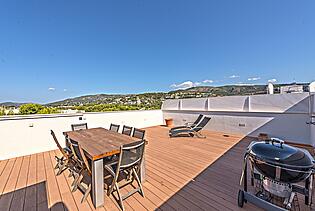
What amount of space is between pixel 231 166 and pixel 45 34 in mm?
9676

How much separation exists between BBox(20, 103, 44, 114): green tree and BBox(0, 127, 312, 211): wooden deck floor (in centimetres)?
175

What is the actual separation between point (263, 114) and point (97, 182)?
614cm

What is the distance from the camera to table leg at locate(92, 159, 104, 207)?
2.03 meters

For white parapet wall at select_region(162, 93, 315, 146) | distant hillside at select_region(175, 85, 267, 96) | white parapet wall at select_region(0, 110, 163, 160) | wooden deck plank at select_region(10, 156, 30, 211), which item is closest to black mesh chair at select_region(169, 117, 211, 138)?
white parapet wall at select_region(162, 93, 315, 146)

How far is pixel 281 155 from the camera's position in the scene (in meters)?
1.66

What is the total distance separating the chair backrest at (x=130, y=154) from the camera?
2.03 m

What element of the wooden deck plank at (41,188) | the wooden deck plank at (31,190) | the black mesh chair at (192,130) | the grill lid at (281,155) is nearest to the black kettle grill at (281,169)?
the grill lid at (281,155)

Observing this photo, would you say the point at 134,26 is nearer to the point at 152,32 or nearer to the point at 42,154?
the point at 152,32

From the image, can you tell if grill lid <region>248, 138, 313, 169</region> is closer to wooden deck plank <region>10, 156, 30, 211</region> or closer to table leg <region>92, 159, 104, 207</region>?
table leg <region>92, 159, 104, 207</region>

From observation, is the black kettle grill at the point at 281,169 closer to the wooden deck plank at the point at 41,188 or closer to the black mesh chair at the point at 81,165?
the black mesh chair at the point at 81,165

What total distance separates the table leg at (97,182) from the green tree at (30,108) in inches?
192

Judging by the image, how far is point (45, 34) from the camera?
7.51 metres

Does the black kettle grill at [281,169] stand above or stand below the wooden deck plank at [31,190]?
above

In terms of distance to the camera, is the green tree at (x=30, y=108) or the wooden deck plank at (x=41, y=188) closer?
the wooden deck plank at (x=41, y=188)
